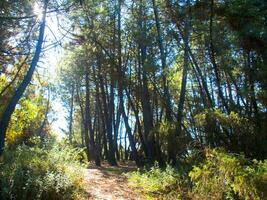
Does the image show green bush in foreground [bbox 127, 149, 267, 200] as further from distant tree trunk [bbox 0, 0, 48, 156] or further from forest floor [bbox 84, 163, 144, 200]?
distant tree trunk [bbox 0, 0, 48, 156]

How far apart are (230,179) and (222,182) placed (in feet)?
0.73

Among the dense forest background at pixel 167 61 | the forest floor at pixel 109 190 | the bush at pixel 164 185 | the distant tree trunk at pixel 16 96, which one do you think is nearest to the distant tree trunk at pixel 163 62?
the dense forest background at pixel 167 61

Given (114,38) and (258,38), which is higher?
(114,38)

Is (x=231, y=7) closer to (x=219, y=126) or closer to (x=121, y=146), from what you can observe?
(x=219, y=126)

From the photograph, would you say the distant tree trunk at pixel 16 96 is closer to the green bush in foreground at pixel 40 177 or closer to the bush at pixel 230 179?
the green bush in foreground at pixel 40 177

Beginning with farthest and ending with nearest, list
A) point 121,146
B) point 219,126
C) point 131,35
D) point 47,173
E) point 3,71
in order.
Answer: point 121,146 → point 131,35 → point 3,71 → point 219,126 → point 47,173

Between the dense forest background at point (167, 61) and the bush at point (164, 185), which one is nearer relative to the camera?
the bush at point (164, 185)

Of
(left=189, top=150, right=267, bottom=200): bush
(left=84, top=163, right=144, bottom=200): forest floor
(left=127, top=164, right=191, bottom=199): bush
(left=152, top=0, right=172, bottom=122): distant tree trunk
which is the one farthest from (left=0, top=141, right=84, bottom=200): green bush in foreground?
(left=152, top=0, right=172, bottom=122): distant tree trunk

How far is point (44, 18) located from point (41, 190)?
13.1ft

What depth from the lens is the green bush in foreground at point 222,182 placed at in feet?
15.4

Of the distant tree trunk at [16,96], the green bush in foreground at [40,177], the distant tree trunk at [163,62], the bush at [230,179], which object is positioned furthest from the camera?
the distant tree trunk at [163,62]

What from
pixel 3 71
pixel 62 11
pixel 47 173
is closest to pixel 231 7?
pixel 62 11

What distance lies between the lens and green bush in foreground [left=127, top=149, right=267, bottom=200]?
469cm

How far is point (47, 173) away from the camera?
5.95 metres
